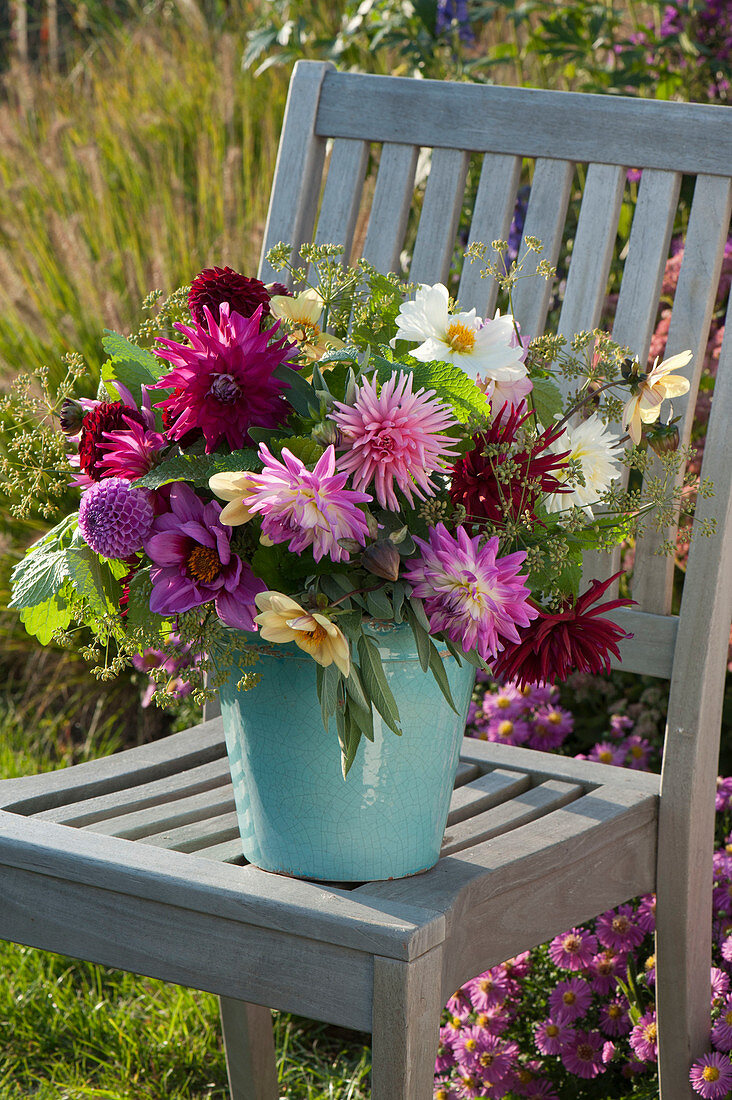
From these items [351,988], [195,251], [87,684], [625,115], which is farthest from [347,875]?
[195,251]

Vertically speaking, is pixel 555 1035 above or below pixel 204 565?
below

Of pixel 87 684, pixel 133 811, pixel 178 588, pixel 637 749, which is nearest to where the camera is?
pixel 178 588

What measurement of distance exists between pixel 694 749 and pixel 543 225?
0.56 m

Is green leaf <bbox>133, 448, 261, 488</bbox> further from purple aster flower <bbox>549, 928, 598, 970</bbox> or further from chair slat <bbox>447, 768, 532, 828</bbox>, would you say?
purple aster flower <bbox>549, 928, 598, 970</bbox>

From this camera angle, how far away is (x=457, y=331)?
82cm

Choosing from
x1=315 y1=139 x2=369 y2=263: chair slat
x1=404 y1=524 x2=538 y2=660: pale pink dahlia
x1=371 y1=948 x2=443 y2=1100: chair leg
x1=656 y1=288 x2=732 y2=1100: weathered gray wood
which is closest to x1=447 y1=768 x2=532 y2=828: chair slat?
x1=656 y1=288 x2=732 y2=1100: weathered gray wood

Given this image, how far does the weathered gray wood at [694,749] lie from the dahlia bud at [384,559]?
45cm

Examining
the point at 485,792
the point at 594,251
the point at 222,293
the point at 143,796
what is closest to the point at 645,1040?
the point at 485,792

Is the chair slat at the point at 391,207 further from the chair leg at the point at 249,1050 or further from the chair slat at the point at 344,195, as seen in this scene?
the chair leg at the point at 249,1050

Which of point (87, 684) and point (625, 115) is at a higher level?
point (625, 115)

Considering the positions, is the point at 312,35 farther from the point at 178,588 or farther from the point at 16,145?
the point at 178,588

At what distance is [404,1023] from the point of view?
2.57ft

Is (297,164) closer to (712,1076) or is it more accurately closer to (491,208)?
(491,208)

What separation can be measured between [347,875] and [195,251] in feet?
6.78
